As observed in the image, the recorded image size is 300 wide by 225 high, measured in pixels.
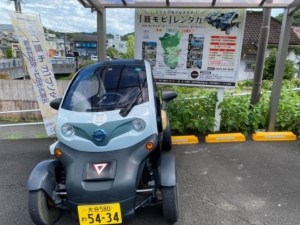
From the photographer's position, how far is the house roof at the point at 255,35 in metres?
18.2

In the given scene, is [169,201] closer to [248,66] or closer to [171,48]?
[171,48]

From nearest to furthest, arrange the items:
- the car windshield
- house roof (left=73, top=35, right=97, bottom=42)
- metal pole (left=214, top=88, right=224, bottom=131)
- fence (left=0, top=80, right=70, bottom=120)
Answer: the car windshield < metal pole (left=214, top=88, right=224, bottom=131) < fence (left=0, top=80, right=70, bottom=120) < house roof (left=73, top=35, right=97, bottom=42)

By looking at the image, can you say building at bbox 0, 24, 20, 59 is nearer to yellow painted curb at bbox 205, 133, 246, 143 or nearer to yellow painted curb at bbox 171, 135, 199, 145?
yellow painted curb at bbox 171, 135, 199, 145

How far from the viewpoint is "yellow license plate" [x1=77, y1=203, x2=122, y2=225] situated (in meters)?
1.94

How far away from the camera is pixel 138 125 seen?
7.66 ft

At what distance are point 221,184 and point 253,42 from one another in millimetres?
18185

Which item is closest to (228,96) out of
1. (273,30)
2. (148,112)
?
(148,112)

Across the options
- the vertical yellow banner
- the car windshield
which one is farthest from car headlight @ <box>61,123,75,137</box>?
the vertical yellow banner

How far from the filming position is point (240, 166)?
349cm

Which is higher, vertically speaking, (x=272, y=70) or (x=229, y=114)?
(x=272, y=70)

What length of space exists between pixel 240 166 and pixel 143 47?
2924 millimetres

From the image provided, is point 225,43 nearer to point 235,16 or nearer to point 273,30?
point 235,16

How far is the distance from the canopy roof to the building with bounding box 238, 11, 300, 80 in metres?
15.2

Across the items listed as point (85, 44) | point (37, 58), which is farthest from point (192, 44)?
point (85, 44)
